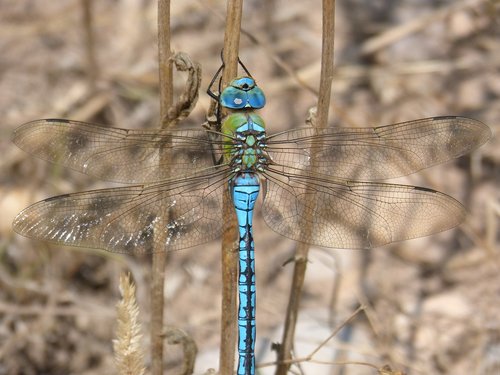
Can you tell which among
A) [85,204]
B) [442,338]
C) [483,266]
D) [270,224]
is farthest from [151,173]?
[483,266]

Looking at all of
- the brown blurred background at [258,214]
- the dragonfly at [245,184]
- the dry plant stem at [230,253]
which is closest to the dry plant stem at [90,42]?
the brown blurred background at [258,214]

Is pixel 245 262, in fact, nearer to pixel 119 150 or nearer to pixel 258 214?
pixel 119 150

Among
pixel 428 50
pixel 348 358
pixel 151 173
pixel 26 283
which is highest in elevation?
pixel 428 50

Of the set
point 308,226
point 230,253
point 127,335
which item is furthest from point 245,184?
point 127,335

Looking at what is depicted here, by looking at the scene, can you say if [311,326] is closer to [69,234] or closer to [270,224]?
[270,224]

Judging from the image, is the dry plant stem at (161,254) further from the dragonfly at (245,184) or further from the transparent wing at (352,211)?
the transparent wing at (352,211)

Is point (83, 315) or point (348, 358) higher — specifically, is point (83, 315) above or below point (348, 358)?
above

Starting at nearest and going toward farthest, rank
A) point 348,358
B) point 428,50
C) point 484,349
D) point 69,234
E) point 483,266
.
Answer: point 69,234
point 348,358
point 484,349
point 483,266
point 428,50
